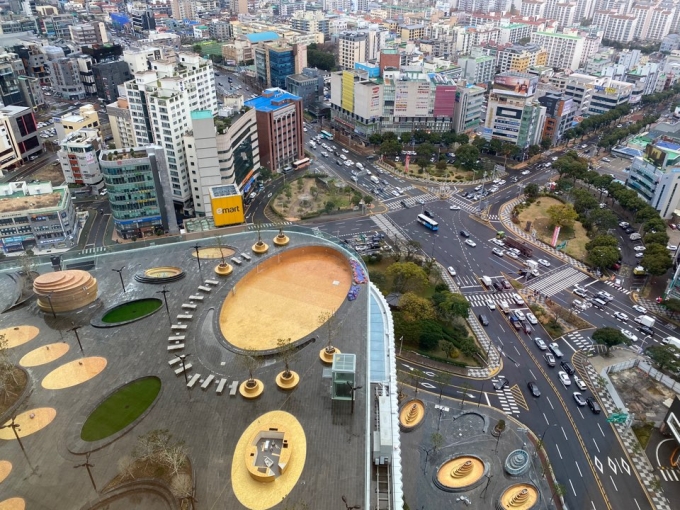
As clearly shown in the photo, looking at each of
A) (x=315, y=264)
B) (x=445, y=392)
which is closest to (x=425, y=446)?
(x=445, y=392)

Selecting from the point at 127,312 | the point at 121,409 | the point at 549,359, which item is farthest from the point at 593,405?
the point at 127,312

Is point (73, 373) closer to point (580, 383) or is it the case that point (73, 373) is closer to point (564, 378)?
point (564, 378)

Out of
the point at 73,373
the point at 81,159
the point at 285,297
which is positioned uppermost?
the point at 285,297

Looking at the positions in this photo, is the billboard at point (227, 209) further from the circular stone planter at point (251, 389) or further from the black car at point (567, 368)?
the black car at point (567, 368)

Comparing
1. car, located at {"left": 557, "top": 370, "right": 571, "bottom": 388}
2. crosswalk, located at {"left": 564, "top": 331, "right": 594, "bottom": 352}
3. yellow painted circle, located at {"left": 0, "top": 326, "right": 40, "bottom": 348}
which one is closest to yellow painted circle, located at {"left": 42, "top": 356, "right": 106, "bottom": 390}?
yellow painted circle, located at {"left": 0, "top": 326, "right": 40, "bottom": 348}

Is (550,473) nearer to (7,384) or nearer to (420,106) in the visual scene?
(7,384)

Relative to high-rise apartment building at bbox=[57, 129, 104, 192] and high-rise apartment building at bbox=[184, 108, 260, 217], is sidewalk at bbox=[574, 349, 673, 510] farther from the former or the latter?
high-rise apartment building at bbox=[57, 129, 104, 192]

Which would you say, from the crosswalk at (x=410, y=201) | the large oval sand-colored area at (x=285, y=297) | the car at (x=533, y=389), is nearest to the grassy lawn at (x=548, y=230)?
the crosswalk at (x=410, y=201)
